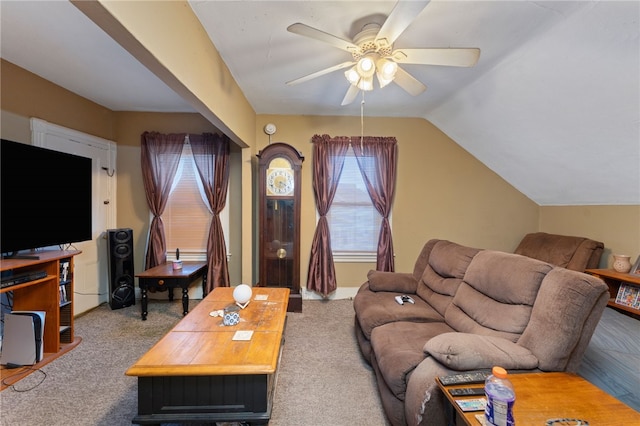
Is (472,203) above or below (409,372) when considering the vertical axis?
above

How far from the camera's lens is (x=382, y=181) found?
3.63m

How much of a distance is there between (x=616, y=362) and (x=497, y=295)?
575mm

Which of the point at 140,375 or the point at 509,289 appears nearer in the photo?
the point at 140,375

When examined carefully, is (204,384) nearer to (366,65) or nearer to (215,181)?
(366,65)

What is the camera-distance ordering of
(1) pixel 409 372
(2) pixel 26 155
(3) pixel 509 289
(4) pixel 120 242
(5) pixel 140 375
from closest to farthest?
(5) pixel 140 375
(1) pixel 409 372
(3) pixel 509 289
(2) pixel 26 155
(4) pixel 120 242

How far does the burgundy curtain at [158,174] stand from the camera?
3.48 meters

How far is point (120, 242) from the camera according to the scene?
3.19m

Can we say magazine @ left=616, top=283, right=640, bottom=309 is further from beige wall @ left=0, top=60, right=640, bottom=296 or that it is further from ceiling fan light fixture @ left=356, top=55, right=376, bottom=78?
ceiling fan light fixture @ left=356, top=55, right=376, bottom=78

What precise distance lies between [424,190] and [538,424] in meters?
3.12

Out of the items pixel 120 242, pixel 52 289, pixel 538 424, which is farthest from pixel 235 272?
pixel 538 424

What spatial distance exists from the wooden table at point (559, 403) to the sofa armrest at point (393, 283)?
1.39 metres

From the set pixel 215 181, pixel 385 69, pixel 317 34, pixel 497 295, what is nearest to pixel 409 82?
pixel 385 69

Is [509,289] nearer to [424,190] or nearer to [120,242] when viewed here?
[424,190]

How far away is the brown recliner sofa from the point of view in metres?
1.29
